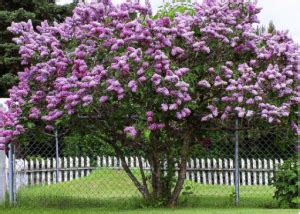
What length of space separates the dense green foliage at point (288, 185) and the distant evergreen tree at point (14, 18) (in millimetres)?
12385

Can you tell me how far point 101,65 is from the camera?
28.4ft

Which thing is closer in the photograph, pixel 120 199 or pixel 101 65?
pixel 101 65

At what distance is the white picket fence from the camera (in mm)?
11734

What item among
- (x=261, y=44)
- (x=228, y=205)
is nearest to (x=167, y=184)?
(x=228, y=205)

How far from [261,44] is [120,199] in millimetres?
3771

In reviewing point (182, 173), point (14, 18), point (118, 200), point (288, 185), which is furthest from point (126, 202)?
point (14, 18)

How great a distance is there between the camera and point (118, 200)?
1077 centimetres

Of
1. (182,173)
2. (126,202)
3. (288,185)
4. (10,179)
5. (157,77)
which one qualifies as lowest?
(126,202)

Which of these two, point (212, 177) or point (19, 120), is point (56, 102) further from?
point (212, 177)

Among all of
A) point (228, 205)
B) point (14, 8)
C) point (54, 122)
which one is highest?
point (14, 8)

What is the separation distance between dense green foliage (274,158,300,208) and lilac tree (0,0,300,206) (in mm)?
707

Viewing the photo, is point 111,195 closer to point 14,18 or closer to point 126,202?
point 126,202

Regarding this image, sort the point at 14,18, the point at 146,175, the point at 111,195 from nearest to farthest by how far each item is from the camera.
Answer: the point at 146,175 < the point at 111,195 < the point at 14,18

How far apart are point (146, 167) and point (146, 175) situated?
1172 millimetres
